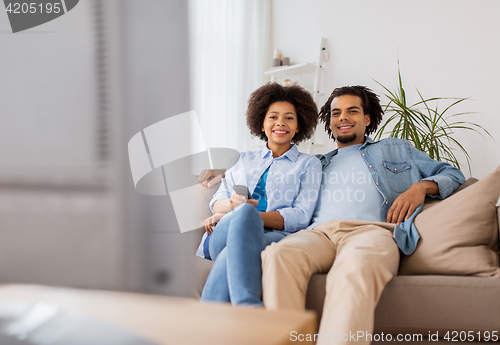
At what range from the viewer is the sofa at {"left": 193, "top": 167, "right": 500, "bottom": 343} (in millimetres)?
909

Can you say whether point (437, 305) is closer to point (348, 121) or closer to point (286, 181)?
point (286, 181)

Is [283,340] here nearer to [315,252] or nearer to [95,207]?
[95,207]

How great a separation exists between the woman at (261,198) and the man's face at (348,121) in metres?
0.13

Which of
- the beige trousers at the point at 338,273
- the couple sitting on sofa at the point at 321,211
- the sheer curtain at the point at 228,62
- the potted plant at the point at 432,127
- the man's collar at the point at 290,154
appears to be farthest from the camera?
the sheer curtain at the point at 228,62

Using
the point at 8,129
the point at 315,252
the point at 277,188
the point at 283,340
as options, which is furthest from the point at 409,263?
the point at 8,129

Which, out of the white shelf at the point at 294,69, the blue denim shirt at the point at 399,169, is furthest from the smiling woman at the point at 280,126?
the white shelf at the point at 294,69

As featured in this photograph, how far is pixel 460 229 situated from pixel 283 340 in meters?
1.03

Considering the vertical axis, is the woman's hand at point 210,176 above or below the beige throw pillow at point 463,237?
above

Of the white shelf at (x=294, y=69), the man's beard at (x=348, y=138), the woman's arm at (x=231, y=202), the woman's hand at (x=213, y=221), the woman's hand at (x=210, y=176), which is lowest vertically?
the woman's hand at (x=213, y=221)

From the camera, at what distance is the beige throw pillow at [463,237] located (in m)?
1.01

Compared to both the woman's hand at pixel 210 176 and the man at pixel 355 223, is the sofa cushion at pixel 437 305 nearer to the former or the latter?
the man at pixel 355 223

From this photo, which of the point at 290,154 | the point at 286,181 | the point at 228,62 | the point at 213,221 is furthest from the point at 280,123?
the point at 228,62

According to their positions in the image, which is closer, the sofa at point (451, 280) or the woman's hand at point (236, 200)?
the sofa at point (451, 280)

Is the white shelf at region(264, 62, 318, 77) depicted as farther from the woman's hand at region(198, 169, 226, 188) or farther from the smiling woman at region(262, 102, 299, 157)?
the woman's hand at region(198, 169, 226, 188)
